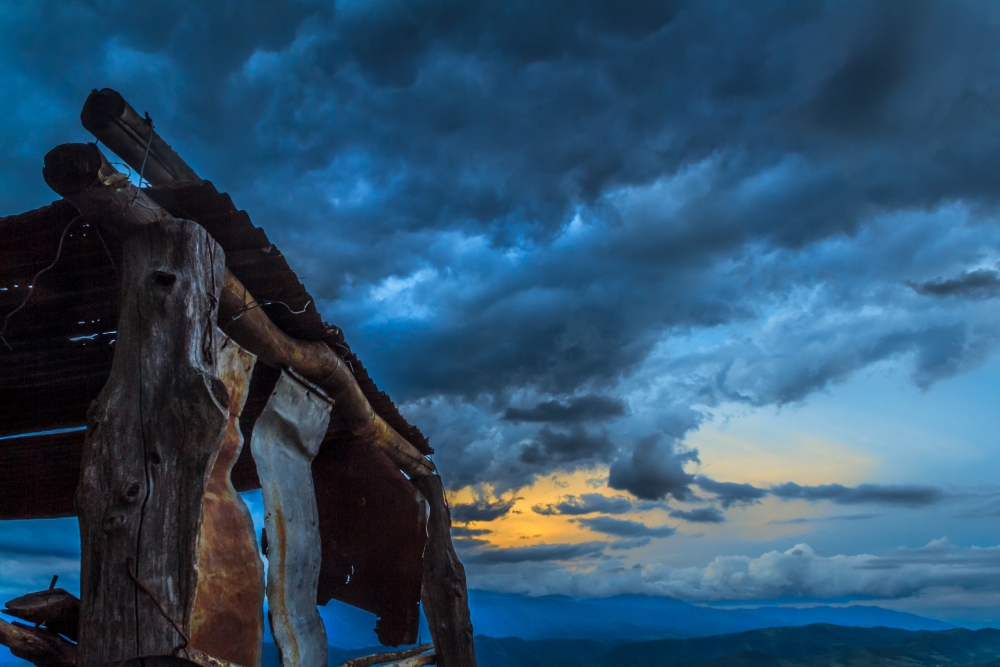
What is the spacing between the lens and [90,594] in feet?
6.45

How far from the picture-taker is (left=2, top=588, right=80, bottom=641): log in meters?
1.85

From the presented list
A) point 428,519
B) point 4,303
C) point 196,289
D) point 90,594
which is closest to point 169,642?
point 90,594

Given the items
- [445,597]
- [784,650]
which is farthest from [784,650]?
[445,597]

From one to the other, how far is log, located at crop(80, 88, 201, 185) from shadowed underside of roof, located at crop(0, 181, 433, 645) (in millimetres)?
151

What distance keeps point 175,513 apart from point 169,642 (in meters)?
0.40

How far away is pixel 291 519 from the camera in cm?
388

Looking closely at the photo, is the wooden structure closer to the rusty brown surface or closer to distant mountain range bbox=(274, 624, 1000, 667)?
the rusty brown surface

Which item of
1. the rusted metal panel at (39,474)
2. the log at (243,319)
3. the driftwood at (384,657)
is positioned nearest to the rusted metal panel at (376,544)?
the log at (243,319)

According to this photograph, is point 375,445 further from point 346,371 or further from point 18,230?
point 18,230

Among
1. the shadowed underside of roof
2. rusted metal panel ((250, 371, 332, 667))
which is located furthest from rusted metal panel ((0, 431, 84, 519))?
rusted metal panel ((250, 371, 332, 667))

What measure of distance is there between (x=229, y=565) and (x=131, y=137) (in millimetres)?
2052

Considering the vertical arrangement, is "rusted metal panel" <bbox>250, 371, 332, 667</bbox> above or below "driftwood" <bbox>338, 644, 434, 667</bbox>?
above

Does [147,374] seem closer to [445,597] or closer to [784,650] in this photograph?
[445,597]

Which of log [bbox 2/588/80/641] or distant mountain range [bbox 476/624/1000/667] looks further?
distant mountain range [bbox 476/624/1000/667]
